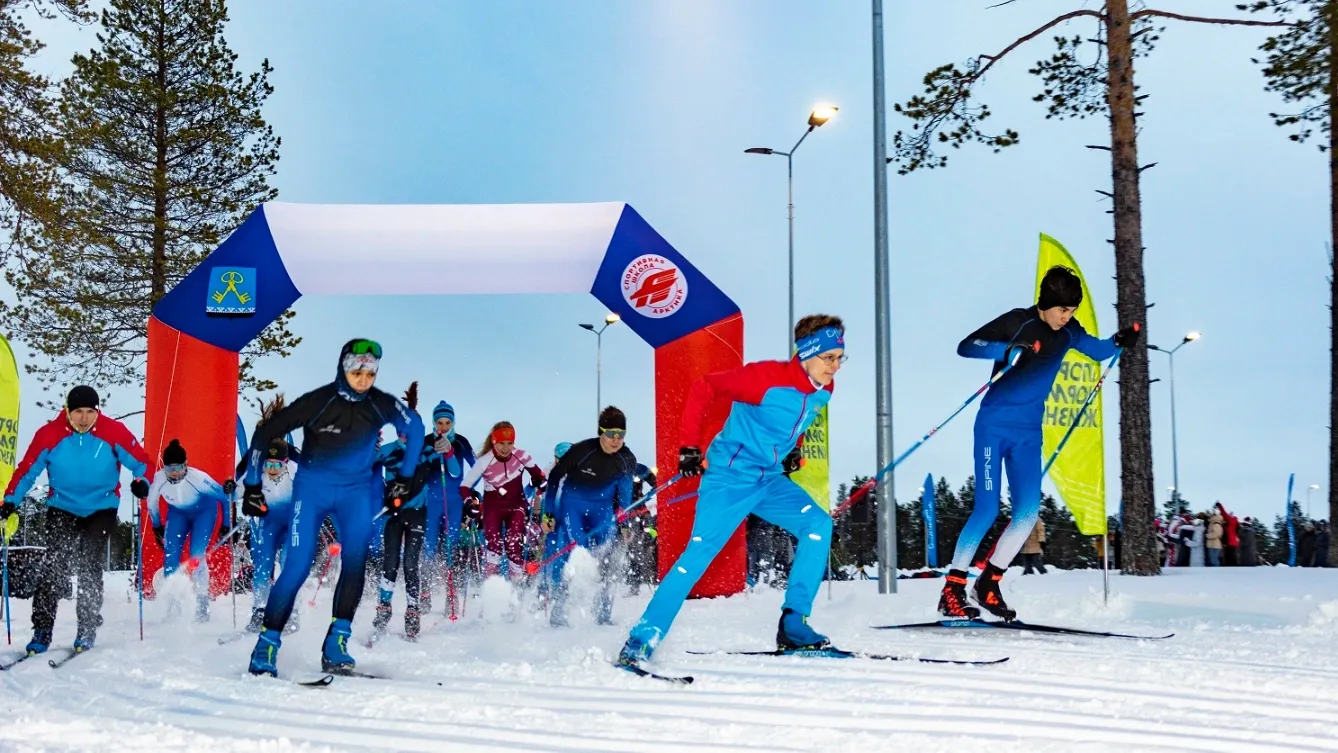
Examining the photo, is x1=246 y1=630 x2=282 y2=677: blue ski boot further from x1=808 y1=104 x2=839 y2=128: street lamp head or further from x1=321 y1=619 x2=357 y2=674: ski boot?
x1=808 y1=104 x2=839 y2=128: street lamp head

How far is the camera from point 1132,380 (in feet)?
46.0

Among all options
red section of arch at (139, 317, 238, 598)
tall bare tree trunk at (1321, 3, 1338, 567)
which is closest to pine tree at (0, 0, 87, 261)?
red section of arch at (139, 317, 238, 598)

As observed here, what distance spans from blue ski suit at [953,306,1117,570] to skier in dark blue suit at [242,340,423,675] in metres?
3.74

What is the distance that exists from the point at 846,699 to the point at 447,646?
12.1 ft

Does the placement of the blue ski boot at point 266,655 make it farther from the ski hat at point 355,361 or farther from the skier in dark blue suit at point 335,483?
the ski hat at point 355,361

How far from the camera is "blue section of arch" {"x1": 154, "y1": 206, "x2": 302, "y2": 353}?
45.7 feet

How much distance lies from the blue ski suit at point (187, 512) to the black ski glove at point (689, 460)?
7.84m

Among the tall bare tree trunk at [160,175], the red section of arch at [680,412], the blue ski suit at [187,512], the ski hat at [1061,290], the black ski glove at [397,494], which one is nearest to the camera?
the black ski glove at [397,494]

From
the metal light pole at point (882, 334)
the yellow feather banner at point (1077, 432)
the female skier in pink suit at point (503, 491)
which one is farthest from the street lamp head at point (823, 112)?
the female skier in pink suit at point (503, 491)

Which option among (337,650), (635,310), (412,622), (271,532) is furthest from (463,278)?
(337,650)

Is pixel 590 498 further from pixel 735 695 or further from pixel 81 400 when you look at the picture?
pixel 735 695

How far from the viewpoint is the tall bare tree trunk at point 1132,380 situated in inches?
552

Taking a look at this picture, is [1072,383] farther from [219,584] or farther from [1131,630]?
[219,584]

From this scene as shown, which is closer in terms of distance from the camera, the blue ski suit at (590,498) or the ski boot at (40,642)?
the ski boot at (40,642)
